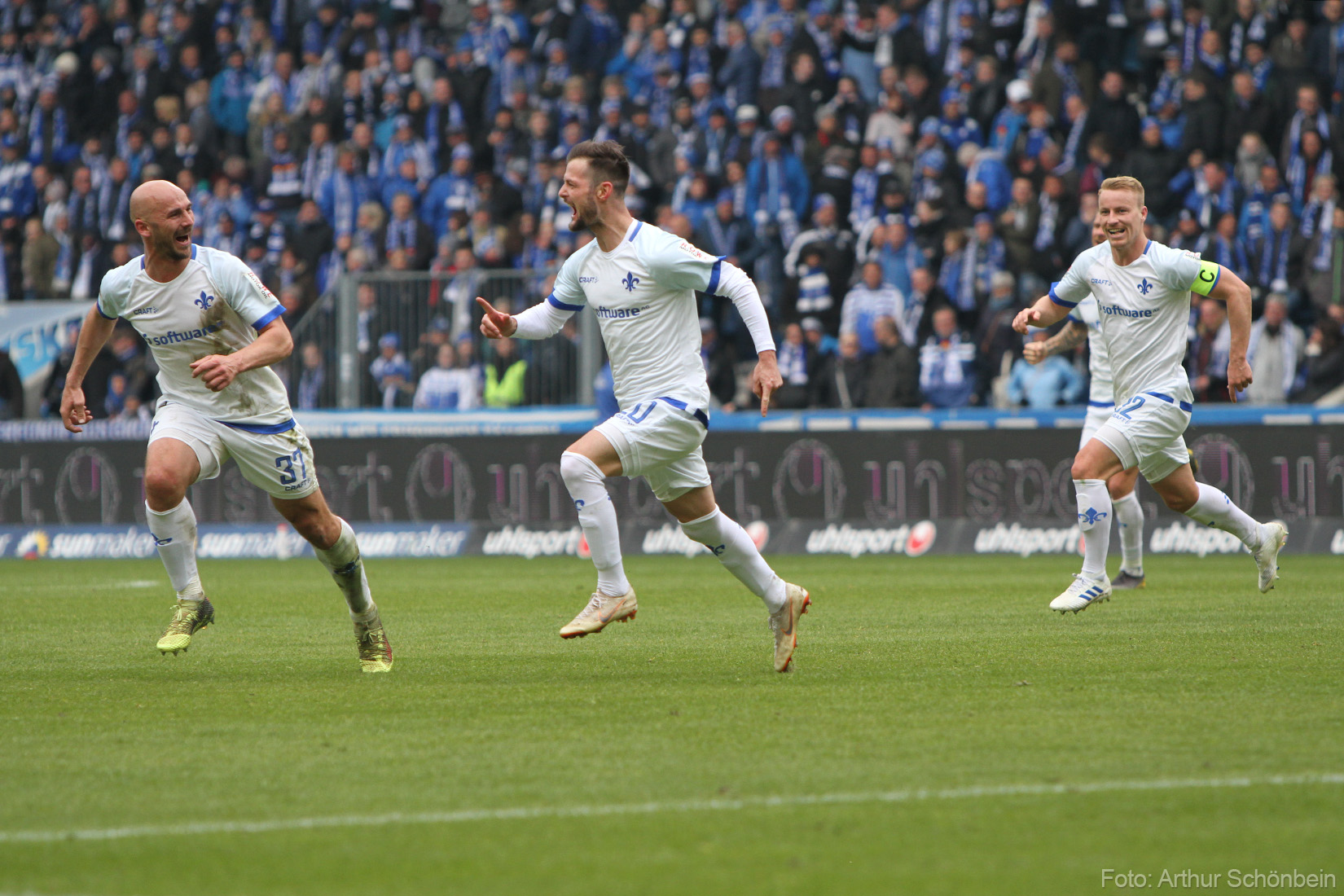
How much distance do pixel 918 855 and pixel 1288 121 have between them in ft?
54.2

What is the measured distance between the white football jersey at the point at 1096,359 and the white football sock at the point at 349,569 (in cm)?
632

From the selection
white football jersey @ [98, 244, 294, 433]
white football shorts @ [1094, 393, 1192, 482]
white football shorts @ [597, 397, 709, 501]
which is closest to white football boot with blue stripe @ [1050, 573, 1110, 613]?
white football shorts @ [1094, 393, 1192, 482]

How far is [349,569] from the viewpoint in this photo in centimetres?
809

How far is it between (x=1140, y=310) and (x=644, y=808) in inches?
258

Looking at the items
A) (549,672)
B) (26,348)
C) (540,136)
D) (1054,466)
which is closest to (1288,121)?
(1054,466)

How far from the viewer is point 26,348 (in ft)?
68.9

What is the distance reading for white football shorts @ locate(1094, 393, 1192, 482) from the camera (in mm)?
10162

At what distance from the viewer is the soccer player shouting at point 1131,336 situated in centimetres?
996

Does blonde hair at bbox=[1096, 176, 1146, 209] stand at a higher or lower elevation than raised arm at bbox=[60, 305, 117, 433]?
higher

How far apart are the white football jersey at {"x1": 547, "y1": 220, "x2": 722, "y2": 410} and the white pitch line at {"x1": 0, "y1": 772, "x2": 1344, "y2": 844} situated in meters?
3.25

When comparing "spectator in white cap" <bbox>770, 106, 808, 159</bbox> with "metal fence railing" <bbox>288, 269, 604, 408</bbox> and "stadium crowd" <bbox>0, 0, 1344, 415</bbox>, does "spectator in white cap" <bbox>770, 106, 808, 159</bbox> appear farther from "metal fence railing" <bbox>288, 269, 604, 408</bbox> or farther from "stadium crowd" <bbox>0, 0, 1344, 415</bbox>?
"metal fence railing" <bbox>288, 269, 604, 408</bbox>

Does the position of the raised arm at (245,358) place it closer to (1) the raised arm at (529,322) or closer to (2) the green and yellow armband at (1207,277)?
(1) the raised arm at (529,322)

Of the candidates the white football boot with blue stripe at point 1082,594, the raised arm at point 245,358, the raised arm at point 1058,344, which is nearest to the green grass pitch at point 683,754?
the white football boot with blue stripe at point 1082,594

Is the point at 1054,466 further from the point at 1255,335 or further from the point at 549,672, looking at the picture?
the point at 549,672
